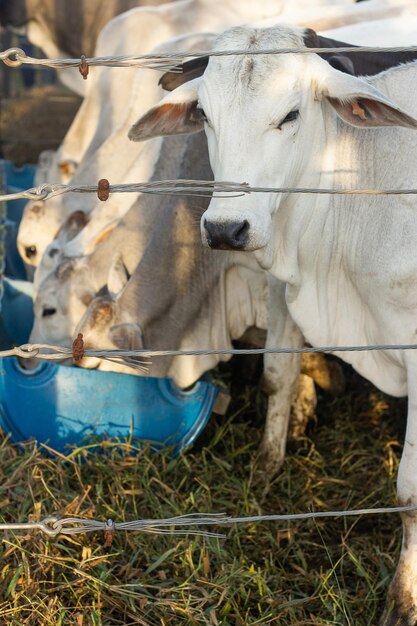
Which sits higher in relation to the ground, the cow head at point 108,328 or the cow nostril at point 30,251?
the cow nostril at point 30,251

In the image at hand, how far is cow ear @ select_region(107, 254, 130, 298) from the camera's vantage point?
344 cm

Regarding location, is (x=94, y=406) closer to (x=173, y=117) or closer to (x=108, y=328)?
(x=108, y=328)

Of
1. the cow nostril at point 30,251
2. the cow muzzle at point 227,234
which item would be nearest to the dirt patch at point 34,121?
the cow nostril at point 30,251

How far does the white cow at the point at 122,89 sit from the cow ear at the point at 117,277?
35cm

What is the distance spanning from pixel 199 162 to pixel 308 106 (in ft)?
3.44

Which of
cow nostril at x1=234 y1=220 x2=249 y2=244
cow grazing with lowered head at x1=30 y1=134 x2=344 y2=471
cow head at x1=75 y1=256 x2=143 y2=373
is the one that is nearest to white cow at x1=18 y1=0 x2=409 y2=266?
cow grazing with lowered head at x1=30 y1=134 x2=344 y2=471

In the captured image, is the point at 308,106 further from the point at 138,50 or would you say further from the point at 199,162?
the point at 138,50

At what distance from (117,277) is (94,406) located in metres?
0.47

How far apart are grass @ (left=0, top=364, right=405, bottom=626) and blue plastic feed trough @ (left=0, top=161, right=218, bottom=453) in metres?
0.08

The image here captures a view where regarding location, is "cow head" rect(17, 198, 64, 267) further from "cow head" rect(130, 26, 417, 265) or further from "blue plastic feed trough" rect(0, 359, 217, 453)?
"cow head" rect(130, 26, 417, 265)

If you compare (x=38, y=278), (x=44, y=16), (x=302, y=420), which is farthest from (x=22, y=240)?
(x=44, y=16)

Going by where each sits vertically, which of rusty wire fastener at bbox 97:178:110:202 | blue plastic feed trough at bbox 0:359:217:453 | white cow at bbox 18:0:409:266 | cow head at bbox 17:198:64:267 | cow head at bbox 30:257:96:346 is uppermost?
white cow at bbox 18:0:409:266

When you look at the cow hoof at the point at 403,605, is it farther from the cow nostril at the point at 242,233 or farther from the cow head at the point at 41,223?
the cow head at the point at 41,223

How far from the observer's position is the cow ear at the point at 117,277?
11.3 ft
